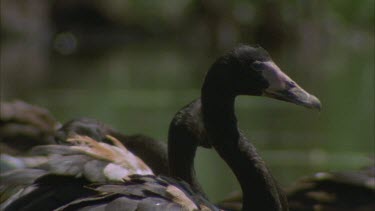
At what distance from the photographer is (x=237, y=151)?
5691 millimetres

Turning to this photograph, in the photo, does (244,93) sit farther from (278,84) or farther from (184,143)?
(184,143)

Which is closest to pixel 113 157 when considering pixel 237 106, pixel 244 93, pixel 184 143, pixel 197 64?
pixel 184 143

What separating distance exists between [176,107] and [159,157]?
6.02m

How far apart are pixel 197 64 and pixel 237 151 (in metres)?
15.2

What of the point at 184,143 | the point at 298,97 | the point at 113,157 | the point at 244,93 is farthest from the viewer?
the point at 184,143

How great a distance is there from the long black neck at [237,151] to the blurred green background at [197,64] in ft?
8.42

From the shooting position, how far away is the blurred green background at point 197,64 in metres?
10.5

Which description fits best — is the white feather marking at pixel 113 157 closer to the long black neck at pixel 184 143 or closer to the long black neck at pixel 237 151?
the long black neck at pixel 184 143

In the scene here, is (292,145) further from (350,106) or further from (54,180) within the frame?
(54,180)

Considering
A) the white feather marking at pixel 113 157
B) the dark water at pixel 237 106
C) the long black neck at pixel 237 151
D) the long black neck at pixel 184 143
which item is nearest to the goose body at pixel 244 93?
the long black neck at pixel 237 151

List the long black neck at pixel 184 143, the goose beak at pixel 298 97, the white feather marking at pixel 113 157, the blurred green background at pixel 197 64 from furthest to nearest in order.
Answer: the blurred green background at pixel 197 64 < the long black neck at pixel 184 143 < the white feather marking at pixel 113 157 < the goose beak at pixel 298 97

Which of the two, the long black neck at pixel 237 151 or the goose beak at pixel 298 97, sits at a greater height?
the goose beak at pixel 298 97

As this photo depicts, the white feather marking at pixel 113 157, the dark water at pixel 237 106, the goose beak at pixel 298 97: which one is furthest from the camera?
the dark water at pixel 237 106

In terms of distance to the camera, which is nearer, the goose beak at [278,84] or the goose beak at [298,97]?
the goose beak at [298,97]
